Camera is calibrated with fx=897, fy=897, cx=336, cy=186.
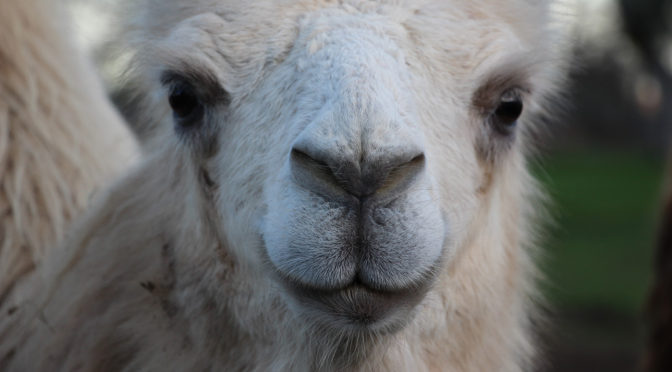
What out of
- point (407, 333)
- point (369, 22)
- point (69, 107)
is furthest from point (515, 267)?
point (69, 107)

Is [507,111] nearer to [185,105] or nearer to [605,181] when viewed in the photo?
[185,105]

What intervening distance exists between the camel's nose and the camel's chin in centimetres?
26

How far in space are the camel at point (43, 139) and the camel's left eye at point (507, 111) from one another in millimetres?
1677

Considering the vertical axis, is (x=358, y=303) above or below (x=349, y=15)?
below

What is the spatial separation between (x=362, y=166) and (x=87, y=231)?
141cm

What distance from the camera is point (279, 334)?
267 centimetres

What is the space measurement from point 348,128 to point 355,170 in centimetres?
10

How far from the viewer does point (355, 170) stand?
2.14 meters

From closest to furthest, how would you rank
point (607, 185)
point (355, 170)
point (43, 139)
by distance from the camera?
point (355, 170), point (43, 139), point (607, 185)

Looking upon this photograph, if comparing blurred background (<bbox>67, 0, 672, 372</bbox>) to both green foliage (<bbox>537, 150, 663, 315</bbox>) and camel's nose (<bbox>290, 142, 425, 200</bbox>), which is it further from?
camel's nose (<bbox>290, 142, 425, 200</bbox>)

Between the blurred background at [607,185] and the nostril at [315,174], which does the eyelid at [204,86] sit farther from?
the blurred background at [607,185]

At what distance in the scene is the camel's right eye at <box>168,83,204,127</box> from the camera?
8.97 ft

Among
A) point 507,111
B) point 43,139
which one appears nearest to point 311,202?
point 507,111

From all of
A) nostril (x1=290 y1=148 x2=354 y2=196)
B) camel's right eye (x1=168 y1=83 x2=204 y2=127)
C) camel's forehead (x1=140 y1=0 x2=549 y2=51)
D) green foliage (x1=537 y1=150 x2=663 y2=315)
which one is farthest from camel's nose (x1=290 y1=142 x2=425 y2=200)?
green foliage (x1=537 y1=150 x2=663 y2=315)
